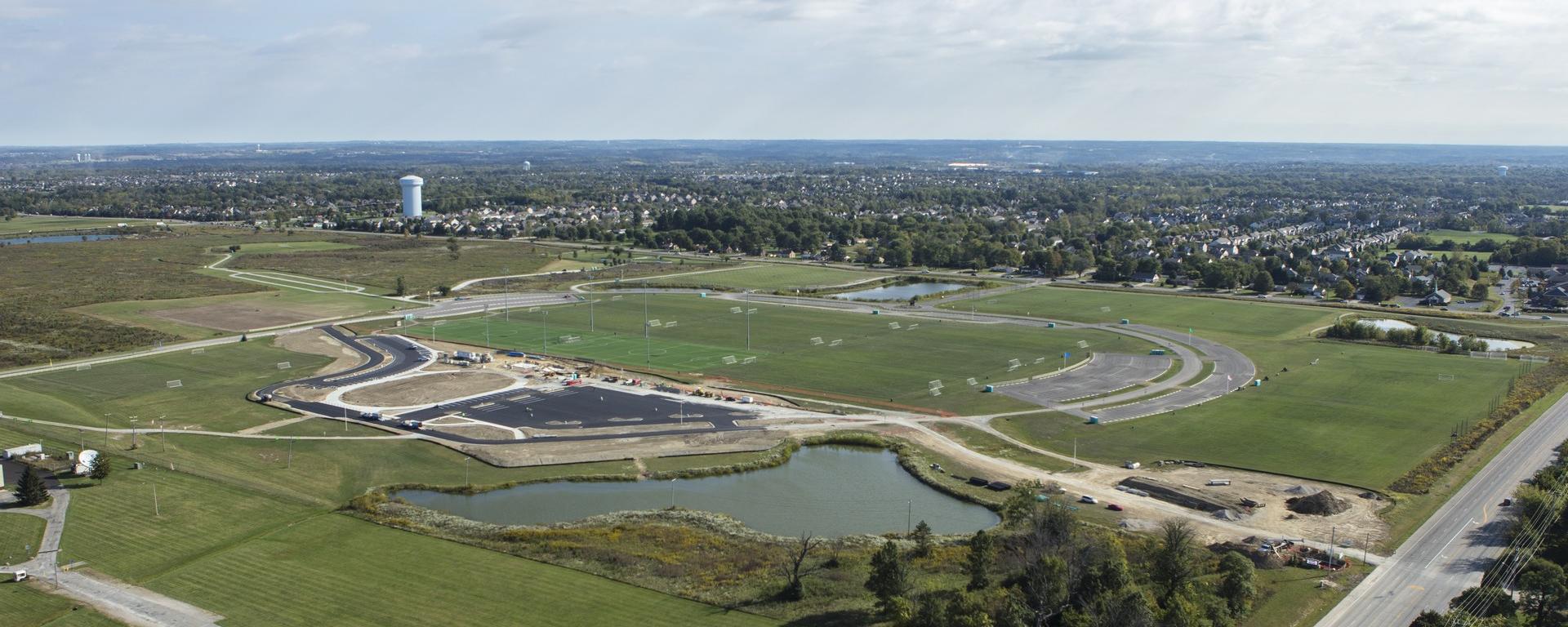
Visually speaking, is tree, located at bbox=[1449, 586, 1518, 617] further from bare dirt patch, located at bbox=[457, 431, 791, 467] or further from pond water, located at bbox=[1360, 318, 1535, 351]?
pond water, located at bbox=[1360, 318, 1535, 351]

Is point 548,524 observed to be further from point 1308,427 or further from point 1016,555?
point 1308,427

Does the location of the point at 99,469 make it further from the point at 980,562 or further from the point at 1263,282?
the point at 1263,282

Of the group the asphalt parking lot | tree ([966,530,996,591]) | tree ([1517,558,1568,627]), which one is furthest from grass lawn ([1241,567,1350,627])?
the asphalt parking lot

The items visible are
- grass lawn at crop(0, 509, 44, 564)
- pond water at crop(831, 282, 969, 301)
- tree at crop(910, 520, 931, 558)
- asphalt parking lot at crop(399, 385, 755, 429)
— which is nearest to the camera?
Result: tree at crop(910, 520, 931, 558)

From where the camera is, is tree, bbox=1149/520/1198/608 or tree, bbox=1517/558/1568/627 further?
tree, bbox=1149/520/1198/608

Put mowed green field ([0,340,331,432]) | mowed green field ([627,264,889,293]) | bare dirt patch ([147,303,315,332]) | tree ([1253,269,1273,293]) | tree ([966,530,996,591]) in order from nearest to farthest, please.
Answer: tree ([966,530,996,591]), mowed green field ([0,340,331,432]), bare dirt patch ([147,303,315,332]), tree ([1253,269,1273,293]), mowed green field ([627,264,889,293])

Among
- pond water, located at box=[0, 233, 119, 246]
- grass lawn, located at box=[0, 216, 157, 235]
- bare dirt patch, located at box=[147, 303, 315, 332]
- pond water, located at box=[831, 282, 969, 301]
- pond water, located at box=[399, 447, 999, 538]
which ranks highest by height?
grass lawn, located at box=[0, 216, 157, 235]
